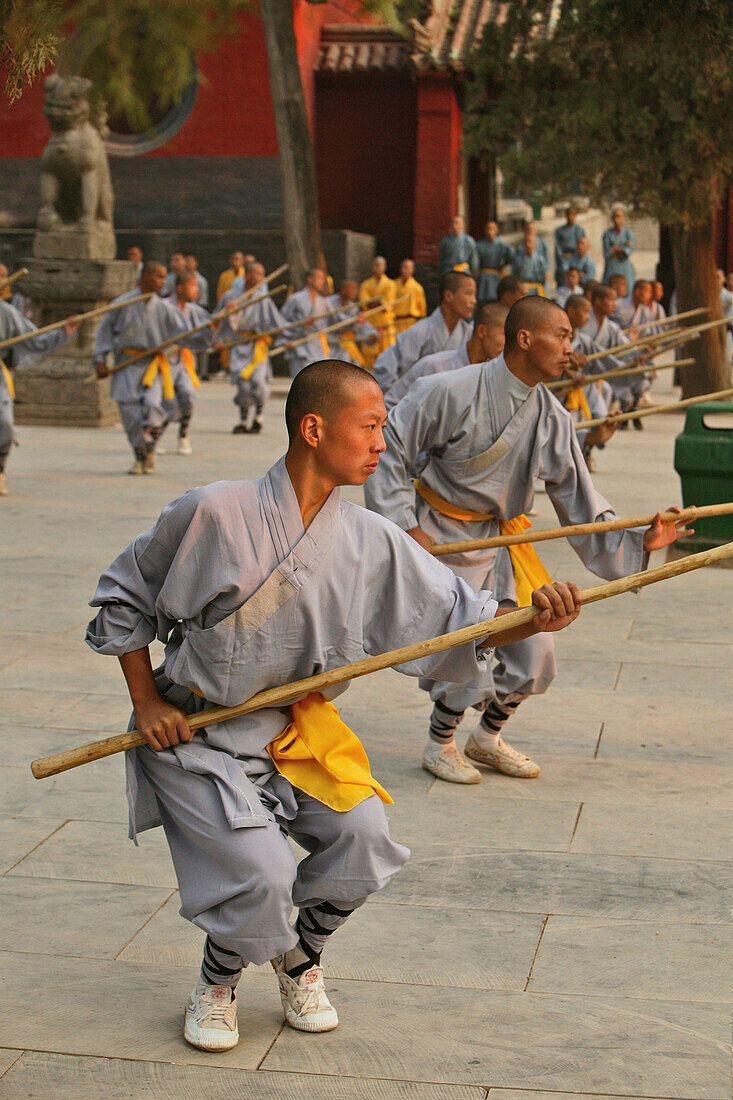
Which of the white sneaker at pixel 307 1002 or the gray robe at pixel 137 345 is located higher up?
the gray robe at pixel 137 345

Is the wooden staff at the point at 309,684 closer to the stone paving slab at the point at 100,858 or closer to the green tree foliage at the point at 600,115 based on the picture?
the stone paving slab at the point at 100,858

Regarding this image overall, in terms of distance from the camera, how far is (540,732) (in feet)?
16.9

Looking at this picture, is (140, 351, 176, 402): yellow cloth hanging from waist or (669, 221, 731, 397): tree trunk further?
(669, 221, 731, 397): tree trunk

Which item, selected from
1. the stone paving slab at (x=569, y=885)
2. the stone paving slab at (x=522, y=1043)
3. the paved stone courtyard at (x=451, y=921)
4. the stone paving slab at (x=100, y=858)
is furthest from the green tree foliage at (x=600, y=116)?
the stone paving slab at (x=522, y=1043)

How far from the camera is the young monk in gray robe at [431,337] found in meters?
7.89

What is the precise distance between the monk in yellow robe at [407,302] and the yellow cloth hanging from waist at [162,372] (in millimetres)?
7830

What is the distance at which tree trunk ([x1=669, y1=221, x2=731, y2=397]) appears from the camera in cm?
1405

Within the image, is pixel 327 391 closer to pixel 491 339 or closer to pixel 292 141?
pixel 491 339

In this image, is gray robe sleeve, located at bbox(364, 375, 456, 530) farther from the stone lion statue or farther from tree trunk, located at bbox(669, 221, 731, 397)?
the stone lion statue

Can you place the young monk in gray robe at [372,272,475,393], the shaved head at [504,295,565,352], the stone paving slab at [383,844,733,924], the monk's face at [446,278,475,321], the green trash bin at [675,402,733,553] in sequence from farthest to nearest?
the green trash bin at [675,402,733,553] → the young monk in gray robe at [372,272,475,393] → the monk's face at [446,278,475,321] → the shaved head at [504,295,565,352] → the stone paving slab at [383,844,733,924]

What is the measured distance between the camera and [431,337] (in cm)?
882

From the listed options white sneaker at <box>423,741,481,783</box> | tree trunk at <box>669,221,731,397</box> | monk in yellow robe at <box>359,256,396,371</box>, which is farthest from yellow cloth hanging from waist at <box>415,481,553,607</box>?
monk in yellow robe at <box>359,256,396,371</box>

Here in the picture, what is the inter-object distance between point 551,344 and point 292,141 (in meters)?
13.0

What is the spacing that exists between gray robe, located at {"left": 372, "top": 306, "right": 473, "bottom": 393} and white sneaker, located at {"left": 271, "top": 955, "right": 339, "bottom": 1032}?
6016 millimetres
